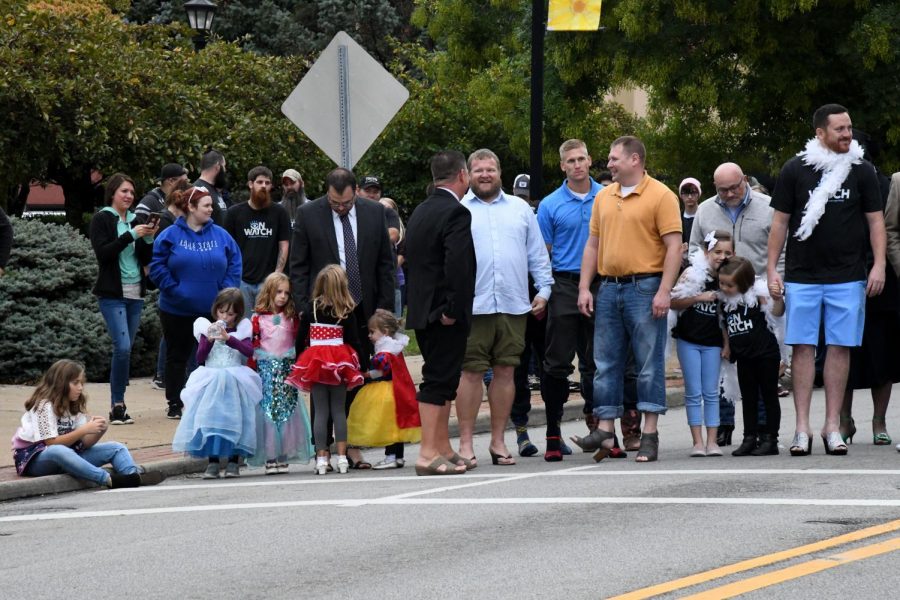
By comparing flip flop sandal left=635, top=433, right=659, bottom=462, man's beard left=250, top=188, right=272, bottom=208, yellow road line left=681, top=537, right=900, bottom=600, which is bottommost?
yellow road line left=681, top=537, right=900, bottom=600

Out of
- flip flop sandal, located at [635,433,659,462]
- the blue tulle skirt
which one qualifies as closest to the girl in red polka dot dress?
the blue tulle skirt

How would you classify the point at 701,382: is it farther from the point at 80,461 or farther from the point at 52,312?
the point at 52,312

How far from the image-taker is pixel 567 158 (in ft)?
38.1

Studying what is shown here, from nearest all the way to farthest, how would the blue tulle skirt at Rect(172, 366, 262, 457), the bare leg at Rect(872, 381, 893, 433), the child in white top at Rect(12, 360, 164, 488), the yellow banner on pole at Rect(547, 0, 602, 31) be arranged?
the child in white top at Rect(12, 360, 164, 488), the blue tulle skirt at Rect(172, 366, 262, 457), the bare leg at Rect(872, 381, 893, 433), the yellow banner on pole at Rect(547, 0, 602, 31)

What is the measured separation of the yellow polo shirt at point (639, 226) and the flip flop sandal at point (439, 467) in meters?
1.68

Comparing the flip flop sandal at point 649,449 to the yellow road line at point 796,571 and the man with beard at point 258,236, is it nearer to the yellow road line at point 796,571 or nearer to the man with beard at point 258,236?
the yellow road line at point 796,571

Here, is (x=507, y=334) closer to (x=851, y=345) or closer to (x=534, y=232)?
(x=534, y=232)

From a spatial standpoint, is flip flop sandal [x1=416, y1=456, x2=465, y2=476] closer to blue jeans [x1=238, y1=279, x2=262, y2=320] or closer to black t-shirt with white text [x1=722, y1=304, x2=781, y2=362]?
black t-shirt with white text [x1=722, y1=304, x2=781, y2=362]

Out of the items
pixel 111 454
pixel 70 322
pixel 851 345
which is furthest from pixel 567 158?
pixel 70 322

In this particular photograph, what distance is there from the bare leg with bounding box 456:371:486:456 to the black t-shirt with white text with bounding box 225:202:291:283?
12.5 feet

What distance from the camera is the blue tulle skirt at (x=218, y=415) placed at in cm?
1106

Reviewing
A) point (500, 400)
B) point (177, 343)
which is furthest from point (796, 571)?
point (177, 343)

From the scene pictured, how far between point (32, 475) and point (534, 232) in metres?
3.72

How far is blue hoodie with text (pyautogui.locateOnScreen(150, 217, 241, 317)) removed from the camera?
43.2 ft
